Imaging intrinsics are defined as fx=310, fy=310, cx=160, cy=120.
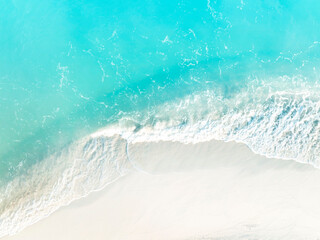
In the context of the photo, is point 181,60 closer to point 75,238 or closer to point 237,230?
point 237,230

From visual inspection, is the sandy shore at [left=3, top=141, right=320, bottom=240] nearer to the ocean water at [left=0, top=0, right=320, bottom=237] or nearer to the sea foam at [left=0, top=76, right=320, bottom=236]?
the sea foam at [left=0, top=76, right=320, bottom=236]

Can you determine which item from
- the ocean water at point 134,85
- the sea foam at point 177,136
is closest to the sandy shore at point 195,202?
the sea foam at point 177,136

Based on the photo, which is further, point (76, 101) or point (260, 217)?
point (76, 101)

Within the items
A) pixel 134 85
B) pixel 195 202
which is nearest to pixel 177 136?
pixel 195 202

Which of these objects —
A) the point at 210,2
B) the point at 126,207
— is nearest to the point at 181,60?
the point at 210,2

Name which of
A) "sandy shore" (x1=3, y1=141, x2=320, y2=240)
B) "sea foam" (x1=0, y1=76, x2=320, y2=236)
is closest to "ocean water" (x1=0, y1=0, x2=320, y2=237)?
"sea foam" (x1=0, y1=76, x2=320, y2=236)

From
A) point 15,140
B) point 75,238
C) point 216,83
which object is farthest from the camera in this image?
point 216,83
